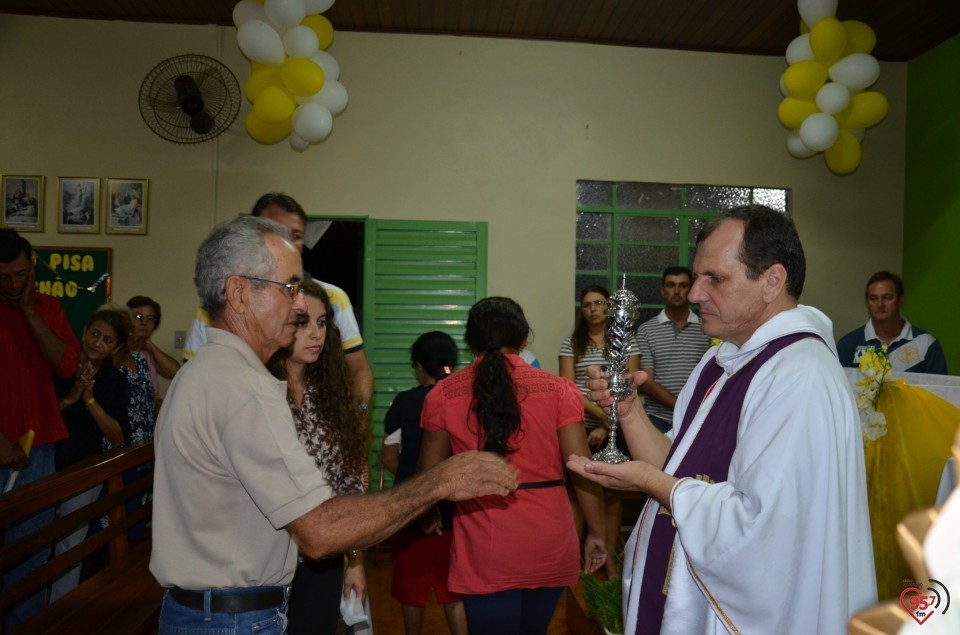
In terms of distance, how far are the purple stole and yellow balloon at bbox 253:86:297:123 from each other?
399 cm

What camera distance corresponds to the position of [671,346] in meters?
5.26

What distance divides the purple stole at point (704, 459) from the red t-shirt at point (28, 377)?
2634 millimetres

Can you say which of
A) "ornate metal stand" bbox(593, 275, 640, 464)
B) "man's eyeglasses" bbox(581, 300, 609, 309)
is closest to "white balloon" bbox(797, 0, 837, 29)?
"man's eyeglasses" bbox(581, 300, 609, 309)

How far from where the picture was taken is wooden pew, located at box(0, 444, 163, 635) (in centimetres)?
213

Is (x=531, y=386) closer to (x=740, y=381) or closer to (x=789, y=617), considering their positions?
(x=740, y=381)

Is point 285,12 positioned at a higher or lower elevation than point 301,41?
higher

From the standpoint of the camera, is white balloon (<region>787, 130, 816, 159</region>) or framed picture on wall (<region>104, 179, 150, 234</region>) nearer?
white balloon (<region>787, 130, 816, 159</region>)

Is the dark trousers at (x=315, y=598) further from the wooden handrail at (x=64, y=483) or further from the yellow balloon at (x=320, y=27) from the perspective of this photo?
the yellow balloon at (x=320, y=27)

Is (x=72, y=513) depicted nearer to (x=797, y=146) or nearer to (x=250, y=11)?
(x=250, y=11)

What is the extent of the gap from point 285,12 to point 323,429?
334cm

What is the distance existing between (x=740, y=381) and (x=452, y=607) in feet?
5.85

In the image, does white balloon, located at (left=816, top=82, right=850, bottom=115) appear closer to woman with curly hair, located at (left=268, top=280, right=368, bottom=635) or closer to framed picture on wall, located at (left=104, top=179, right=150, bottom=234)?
woman with curly hair, located at (left=268, top=280, right=368, bottom=635)

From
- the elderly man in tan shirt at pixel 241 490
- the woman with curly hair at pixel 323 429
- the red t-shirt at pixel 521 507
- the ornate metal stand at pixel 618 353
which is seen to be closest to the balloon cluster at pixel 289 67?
the woman with curly hair at pixel 323 429

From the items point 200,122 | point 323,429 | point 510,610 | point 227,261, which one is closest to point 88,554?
point 323,429
